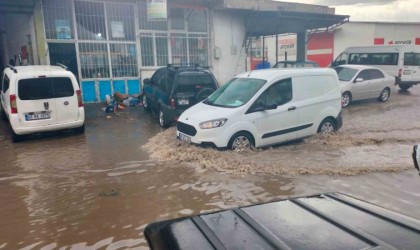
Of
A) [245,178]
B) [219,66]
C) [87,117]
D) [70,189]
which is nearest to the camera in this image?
[70,189]

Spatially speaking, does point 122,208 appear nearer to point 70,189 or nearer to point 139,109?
point 70,189

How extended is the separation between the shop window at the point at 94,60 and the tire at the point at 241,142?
364 inches

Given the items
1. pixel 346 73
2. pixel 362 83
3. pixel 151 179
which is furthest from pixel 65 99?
pixel 362 83

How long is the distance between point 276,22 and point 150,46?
7.65 meters

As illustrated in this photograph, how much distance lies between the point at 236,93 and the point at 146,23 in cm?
892

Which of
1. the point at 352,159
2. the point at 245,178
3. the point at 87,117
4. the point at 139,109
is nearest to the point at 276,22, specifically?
the point at 139,109

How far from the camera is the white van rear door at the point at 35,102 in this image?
25.4 ft

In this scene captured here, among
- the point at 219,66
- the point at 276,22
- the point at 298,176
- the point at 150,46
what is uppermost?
the point at 276,22

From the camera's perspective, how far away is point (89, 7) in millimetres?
13133

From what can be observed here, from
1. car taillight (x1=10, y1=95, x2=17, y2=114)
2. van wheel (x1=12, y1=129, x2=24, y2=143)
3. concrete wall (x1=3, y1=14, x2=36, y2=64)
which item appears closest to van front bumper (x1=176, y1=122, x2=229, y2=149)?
car taillight (x1=10, y1=95, x2=17, y2=114)

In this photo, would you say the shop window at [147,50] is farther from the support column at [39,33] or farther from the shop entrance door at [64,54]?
the support column at [39,33]

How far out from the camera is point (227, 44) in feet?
52.9

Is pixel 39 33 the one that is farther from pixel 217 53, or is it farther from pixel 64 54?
pixel 217 53

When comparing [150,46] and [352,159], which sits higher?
[150,46]
